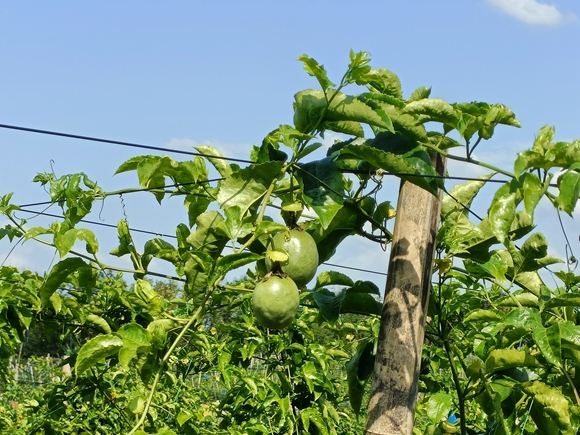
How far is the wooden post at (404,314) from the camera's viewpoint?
171 cm

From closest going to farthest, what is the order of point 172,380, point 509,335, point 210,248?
point 210,248, point 509,335, point 172,380

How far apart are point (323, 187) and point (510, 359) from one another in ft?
2.29

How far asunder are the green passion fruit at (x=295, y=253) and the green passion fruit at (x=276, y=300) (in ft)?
0.13

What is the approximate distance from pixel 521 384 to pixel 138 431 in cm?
102

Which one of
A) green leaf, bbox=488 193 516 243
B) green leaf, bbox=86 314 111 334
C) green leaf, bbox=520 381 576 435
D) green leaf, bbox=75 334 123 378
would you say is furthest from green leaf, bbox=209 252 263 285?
green leaf, bbox=86 314 111 334

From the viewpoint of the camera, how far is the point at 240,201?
163 cm

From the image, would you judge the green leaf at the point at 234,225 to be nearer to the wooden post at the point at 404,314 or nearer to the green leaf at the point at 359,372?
the wooden post at the point at 404,314

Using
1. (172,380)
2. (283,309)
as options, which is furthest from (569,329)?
(172,380)

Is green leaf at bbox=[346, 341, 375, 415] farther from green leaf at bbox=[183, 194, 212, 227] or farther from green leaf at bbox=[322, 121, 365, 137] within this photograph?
green leaf at bbox=[322, 121, 365, 137]

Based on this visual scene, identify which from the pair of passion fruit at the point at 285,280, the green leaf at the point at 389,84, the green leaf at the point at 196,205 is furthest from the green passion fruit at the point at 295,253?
the green leaf at the point at 389,84

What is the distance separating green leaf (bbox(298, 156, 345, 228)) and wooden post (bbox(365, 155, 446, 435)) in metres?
0.24

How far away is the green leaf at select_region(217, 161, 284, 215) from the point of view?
1.61m

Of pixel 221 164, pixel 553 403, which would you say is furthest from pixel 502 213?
pixel 221 164

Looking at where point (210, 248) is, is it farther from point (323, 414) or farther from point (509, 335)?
point (323, 414)
